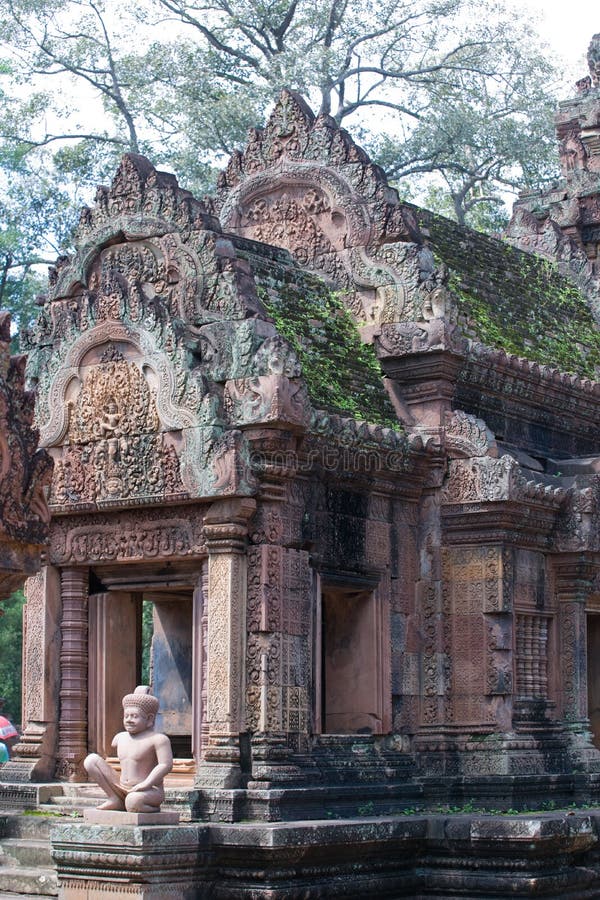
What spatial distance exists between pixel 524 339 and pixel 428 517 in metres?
2.80

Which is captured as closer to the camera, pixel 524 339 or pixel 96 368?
pixel 96 368

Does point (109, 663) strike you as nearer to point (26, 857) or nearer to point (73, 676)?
point (73, 676)

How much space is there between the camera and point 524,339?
16031 millimetres

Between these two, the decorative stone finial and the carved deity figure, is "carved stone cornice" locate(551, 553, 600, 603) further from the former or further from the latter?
the decorative stone finial

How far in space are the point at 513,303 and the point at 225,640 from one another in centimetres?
584

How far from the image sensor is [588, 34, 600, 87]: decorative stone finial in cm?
2062

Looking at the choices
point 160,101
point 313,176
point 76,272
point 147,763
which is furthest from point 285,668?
point 160,101

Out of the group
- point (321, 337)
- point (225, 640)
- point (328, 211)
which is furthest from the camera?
point (328, 211)

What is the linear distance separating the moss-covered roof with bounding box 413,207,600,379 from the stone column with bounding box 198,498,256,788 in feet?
11.4

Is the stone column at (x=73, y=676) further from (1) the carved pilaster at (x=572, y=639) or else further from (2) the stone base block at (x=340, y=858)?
(1) the carved pilaster at (x=572, y=639)

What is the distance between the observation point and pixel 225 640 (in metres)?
12.2

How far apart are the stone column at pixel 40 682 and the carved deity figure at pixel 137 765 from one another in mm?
2212

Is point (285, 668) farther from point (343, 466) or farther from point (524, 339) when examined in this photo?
point (524, 339)

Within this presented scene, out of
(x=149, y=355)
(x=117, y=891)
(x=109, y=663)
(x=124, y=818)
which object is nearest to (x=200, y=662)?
(x=109, y=663)
